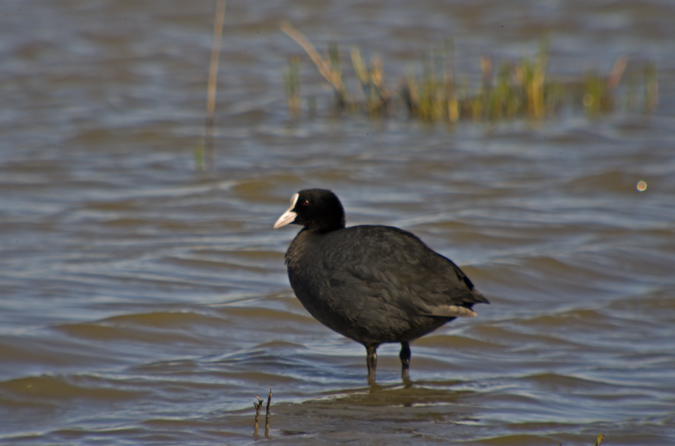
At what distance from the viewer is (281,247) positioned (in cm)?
682

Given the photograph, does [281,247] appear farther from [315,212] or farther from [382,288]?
[382,288]

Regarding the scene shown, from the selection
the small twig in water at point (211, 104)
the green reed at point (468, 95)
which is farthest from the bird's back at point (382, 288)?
the green reed at point (468, 95)

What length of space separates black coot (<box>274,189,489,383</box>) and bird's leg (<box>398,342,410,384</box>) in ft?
0.24

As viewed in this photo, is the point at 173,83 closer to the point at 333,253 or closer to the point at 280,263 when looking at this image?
the point at 280,263

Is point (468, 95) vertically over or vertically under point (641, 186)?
over

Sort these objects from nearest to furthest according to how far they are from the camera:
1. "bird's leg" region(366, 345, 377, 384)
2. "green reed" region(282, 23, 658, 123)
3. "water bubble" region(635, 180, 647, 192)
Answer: "bird's leg" region(366, 345, 377, 384), "water bubble" region(635, 180, 647, 192), "green reed" region(282, 23, 658, 123)

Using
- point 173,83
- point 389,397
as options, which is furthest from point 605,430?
point 173,83

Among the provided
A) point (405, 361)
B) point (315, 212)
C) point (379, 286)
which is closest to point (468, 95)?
point (315, 212)

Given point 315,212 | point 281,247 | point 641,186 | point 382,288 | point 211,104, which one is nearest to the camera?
point 382,288

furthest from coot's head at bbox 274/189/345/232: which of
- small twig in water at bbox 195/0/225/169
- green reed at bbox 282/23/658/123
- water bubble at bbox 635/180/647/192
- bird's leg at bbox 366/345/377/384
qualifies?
green reed at bbox 282/23/658/123

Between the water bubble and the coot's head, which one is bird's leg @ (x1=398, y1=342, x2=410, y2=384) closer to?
the coot's head

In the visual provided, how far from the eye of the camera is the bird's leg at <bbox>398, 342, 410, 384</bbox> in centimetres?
461

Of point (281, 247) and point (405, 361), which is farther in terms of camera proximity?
point (281, 247)

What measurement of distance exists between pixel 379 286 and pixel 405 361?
519 mm
